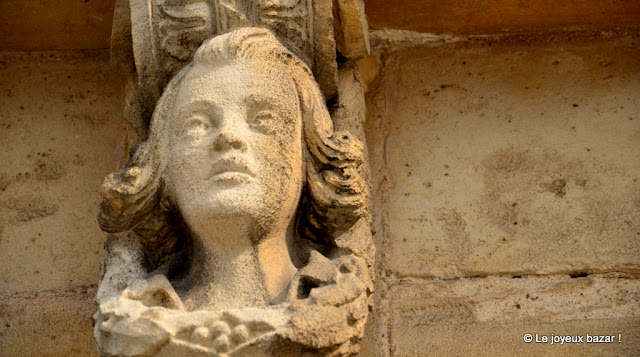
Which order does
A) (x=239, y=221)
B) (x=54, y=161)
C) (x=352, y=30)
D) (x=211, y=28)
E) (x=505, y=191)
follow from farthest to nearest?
(x=54, y=161) → (x=505, y=191) → (x=352, y=30) → (x=211, y=28) → (x=239, y=221)

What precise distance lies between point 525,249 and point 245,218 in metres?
0.90

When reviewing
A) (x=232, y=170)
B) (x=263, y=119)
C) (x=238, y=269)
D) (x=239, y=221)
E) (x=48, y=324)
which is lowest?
(x=48, y=324)

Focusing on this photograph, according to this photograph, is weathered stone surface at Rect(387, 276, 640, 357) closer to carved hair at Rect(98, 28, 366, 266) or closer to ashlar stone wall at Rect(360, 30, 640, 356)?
ashlar stone wall at Rect(360, 30, 640, 356)

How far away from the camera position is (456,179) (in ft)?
10.00

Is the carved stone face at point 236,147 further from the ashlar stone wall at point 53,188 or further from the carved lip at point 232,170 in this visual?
the ashlar stone wall at point 53,188

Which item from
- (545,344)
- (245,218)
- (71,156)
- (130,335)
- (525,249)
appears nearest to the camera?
(130,335)

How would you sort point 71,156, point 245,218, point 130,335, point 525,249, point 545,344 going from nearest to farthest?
point 130,335
point 245,218
point 545,344
point 525,249
point 71,156

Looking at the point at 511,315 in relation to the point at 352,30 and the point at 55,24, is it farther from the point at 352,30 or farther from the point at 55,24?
the point at 55,24

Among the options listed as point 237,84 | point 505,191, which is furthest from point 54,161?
point 505,191

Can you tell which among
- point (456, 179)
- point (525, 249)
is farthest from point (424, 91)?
point (525, 249)

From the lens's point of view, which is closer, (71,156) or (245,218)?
(245,218)

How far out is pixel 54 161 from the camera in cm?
312

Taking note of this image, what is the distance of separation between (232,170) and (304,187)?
24 centimetres

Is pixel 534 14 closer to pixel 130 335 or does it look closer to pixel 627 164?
pixel 627 164
